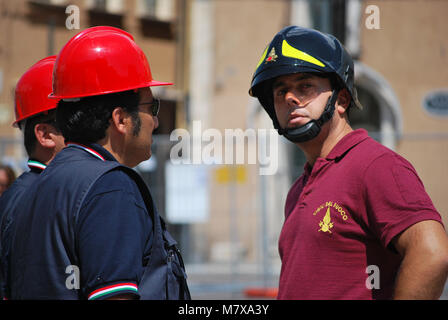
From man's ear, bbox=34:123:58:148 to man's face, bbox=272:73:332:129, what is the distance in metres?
1.11

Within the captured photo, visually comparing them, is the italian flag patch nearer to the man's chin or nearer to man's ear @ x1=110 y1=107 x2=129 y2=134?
man's ear @ x1=110 y1=107 x2=129 y2=134

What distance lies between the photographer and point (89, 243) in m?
1.82

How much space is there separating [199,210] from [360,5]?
7.06m

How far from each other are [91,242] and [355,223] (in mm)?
938

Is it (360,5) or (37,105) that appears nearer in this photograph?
(37,105)

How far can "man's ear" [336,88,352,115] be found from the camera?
2732mm

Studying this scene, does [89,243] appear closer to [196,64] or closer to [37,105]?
[37,105]

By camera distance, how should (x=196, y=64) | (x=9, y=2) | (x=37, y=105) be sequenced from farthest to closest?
(x=196, y=64) → (x=9, y=2) → (x=37, y=105)

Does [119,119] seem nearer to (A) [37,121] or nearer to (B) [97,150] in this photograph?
(B) [97,150]

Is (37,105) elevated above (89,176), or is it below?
above

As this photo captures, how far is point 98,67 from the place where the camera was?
2.12m

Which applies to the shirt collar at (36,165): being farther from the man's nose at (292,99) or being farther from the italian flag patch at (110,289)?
the italian flag patch at (110,289)

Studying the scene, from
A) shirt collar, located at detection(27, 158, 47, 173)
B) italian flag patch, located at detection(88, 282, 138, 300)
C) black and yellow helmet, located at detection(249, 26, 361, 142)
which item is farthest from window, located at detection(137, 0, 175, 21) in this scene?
italian flag patch, located at detection(88, 282, 138, 300)
